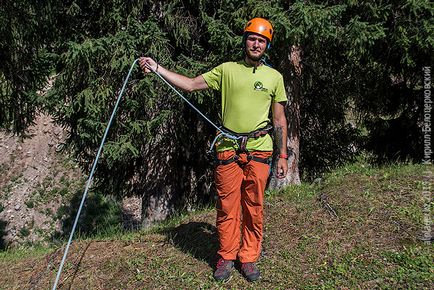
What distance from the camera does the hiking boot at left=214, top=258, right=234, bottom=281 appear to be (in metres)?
4.80

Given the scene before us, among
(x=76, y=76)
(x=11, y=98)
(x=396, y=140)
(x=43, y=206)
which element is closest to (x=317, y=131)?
(x=396, y=140)

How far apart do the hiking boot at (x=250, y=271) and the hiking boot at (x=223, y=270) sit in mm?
147

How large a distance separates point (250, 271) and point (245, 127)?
145 centimetres

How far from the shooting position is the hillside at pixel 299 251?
477 cm

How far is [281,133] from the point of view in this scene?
189 inches

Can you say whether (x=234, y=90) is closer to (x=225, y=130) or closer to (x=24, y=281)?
(x=225, y=130)

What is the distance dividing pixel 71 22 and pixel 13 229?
17.2 meters

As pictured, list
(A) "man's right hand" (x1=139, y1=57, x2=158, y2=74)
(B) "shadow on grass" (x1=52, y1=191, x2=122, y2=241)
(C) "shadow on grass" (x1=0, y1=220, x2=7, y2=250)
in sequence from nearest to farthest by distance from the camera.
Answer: (A) "man's right hand" (x1=139, y1=57, x2=158, y2=74) < (C) "shadow on grass" (x1=0, y1=220, x2=7, y2=250) < (B) "shadow on grass" (x1=52, y1=191, x2=122, y2=241)

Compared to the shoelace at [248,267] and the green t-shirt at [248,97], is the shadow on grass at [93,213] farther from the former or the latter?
the green t-shirt at [248,97]

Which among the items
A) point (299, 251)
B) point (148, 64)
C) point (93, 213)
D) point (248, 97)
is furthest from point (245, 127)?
point (93, 213)

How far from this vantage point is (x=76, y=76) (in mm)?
7848

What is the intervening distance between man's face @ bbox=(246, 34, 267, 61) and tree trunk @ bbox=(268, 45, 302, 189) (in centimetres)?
347

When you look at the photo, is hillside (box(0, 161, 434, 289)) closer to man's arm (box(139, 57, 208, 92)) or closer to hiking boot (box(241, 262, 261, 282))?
hiking boot (box(241, 262, 261, 282))

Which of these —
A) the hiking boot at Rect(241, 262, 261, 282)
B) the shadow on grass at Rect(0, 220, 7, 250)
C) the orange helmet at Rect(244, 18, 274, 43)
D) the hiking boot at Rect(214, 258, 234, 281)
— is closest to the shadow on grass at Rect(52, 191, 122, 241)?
the shadow on grass at Rect(0, 220, 7, 250)
